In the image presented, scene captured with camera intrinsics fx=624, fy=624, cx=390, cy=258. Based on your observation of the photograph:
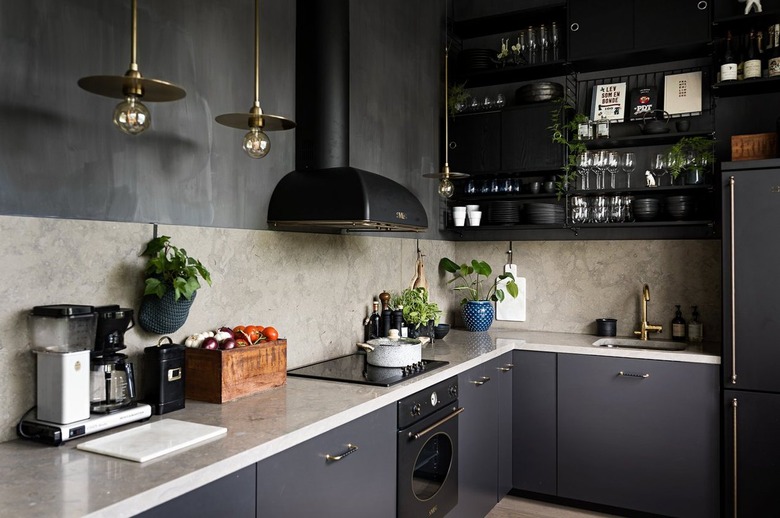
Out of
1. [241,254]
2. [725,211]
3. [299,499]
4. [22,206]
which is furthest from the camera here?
[725,211]

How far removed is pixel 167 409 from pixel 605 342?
9.10ft

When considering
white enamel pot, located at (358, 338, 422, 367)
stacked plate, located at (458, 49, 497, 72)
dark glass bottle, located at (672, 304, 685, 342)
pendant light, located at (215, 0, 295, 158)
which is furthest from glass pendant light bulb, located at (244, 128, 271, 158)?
dark glass bottle, located at (672, 304, 685, 342)

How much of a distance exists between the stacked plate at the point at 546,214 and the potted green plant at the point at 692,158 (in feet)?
2.24

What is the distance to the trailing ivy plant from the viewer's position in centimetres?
389

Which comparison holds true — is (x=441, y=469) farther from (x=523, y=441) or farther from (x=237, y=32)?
(x=237, y=32)

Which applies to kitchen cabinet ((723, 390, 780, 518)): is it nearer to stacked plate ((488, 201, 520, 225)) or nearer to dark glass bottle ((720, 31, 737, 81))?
stacked plate ((488, 201, 520, 225))

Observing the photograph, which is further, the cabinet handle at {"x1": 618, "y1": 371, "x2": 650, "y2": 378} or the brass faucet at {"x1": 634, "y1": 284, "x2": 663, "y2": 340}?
the brass faucet at {"x1": 634, "y1": 284, "x2": 663, "y2": 340}

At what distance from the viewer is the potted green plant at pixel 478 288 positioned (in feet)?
13.5

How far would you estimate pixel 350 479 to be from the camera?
206 cm

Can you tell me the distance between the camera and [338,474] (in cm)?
199

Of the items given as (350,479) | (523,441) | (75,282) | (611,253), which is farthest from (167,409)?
(611,253)

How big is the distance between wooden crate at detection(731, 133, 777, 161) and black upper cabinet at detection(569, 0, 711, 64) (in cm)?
65

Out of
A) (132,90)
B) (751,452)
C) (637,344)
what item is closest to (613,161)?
(637,344)

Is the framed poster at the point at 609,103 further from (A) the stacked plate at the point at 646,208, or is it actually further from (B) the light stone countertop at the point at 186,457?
(B) the light stone countertop at the point at 186,457
